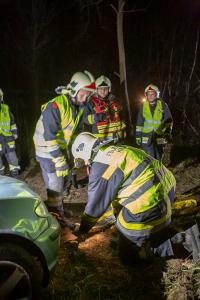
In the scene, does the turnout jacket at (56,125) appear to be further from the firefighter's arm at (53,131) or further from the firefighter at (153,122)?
the firefighter at (153,122)

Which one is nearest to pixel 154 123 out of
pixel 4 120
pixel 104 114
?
pixel 104 114

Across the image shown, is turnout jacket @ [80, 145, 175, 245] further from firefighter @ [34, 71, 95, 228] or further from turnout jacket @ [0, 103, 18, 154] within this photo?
turnout jacket @ [0, 103, 18, 154]

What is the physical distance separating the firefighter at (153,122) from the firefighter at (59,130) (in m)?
2.60

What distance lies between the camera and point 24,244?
3027 millimetres

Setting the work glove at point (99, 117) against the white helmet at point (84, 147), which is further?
the work glove at point (99, 117)

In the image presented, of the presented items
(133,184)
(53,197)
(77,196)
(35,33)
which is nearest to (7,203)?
(133,184)

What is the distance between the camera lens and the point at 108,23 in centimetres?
1938

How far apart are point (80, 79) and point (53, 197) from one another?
1703 mm

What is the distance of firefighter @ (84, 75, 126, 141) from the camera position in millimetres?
7074

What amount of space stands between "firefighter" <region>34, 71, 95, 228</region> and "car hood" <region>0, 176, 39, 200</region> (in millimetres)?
1572

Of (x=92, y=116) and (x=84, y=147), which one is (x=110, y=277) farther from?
(x=92, y=116)

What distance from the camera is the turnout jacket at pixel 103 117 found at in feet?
23.2

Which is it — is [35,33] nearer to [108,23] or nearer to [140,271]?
[108,23]

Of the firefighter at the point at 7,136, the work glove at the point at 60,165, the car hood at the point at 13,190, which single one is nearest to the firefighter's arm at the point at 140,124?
the firefighter at the point at 7,136
